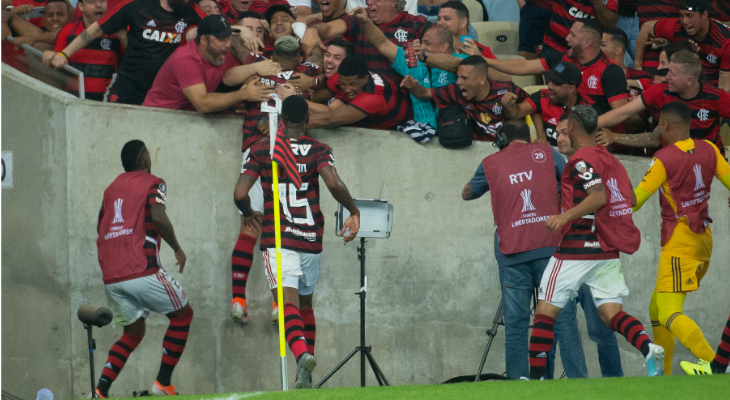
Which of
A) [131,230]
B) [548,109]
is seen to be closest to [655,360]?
[548,109]

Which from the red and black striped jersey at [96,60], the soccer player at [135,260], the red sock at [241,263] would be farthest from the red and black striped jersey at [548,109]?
the red and black striped jersey at [96,60]

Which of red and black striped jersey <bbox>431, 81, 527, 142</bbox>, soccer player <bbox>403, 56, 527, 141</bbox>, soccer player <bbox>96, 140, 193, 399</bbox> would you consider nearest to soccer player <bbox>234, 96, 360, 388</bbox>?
soccer player <bbox>96, 140, 193, 399</bbox>

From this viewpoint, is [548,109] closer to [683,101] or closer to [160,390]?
[683,101]

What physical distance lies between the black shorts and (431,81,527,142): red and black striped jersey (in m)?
2.88

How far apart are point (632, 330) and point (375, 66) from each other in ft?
13.8

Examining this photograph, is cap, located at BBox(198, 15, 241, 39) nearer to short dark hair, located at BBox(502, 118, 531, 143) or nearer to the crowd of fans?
the crowd of fans

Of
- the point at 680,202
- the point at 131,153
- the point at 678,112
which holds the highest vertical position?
the point at 678,112

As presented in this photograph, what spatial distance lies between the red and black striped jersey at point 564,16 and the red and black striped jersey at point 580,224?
13.3ft

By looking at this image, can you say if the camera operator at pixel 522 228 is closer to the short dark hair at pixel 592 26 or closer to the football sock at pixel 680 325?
the football sock at pixel 680 325

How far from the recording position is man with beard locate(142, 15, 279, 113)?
8.81 meters

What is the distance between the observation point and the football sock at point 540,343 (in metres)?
6.80

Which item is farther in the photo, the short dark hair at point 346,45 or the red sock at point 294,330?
the short dark hair at point 346,45

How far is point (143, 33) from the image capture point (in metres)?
9.46

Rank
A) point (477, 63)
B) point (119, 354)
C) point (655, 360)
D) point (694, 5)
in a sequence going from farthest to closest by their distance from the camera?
1. point (694, 5)
2. point (477, 63)
3. point (119, 354)
4. point (655, 360)
